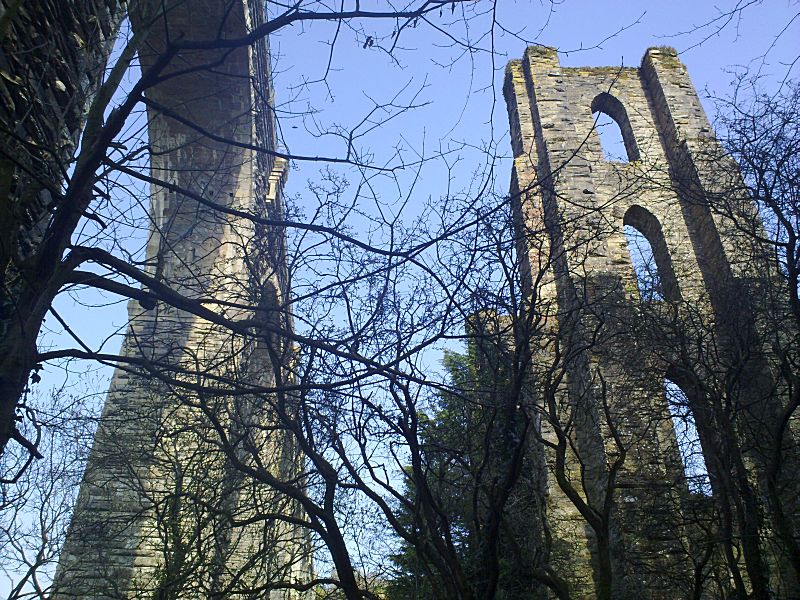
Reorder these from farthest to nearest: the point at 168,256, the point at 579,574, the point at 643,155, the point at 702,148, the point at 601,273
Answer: the point at 643,155
the point at 702,148
the point at 601,273
the point at 579,574
the point at 168,256

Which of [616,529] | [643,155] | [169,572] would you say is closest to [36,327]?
[169,572]

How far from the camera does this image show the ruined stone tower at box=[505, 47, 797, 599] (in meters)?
6.22

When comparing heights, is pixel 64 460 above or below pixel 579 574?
above

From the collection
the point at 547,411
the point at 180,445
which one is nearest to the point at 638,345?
the point at 547,411

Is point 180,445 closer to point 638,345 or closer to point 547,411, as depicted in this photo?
point 547,411

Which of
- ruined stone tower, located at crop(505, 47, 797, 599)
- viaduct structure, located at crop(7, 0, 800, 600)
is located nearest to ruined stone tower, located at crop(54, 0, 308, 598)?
viaduct structure, located at crop(7, 0, 800, 600)

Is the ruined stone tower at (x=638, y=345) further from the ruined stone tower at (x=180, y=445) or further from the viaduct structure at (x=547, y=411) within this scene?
the ruined stone tower at (x=180, y=445)

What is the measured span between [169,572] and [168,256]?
347 cm

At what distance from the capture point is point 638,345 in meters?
8.24

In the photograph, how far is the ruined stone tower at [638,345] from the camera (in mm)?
6219

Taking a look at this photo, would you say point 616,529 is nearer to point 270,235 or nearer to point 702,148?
point 270,235

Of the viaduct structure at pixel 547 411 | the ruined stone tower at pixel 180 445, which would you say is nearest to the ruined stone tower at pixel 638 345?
the viaduct structure at pixel 547 411

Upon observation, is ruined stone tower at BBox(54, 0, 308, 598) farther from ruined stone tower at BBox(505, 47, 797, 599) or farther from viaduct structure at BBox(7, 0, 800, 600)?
ruined stone tower at BBox(505, 47, 797, 599)

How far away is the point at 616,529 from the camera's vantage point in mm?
8344
